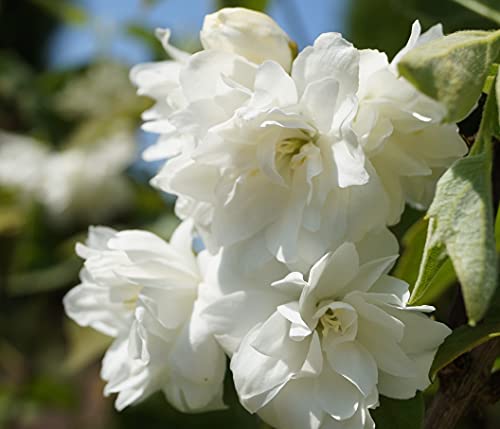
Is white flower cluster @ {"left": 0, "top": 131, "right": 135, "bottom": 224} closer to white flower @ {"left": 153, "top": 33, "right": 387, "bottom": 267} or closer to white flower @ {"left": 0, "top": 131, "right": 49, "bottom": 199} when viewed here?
white flower @ {"left": 0, "top": 131, "right": 49, "bottom": 199}

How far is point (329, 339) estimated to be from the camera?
0.53 meters

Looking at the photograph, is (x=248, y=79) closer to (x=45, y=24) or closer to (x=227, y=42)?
(x=227, y=42)

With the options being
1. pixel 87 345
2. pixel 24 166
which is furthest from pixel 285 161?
pixel 24 166

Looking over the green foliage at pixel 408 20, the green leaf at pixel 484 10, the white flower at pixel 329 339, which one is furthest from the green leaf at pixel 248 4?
the white flower at pixel 329 339

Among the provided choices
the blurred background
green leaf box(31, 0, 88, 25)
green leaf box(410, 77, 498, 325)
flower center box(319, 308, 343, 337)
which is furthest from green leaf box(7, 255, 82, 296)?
green leaf box(410, 77, 498, 325)

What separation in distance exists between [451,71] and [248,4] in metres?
0.50

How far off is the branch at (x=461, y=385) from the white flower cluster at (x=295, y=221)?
0.03 metres

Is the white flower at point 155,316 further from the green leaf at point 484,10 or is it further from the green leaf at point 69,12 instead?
the green leaf at point 69,12

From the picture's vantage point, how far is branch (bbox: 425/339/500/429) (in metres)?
0.52

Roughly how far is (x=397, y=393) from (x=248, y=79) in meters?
0.22

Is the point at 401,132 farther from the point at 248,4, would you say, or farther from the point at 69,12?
the point at 69,12

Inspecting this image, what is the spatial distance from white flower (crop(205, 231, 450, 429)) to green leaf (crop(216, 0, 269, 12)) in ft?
1.38

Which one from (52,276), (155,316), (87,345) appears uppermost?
(155,316)

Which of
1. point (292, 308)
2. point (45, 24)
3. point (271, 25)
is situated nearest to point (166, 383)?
point (292, 308)
